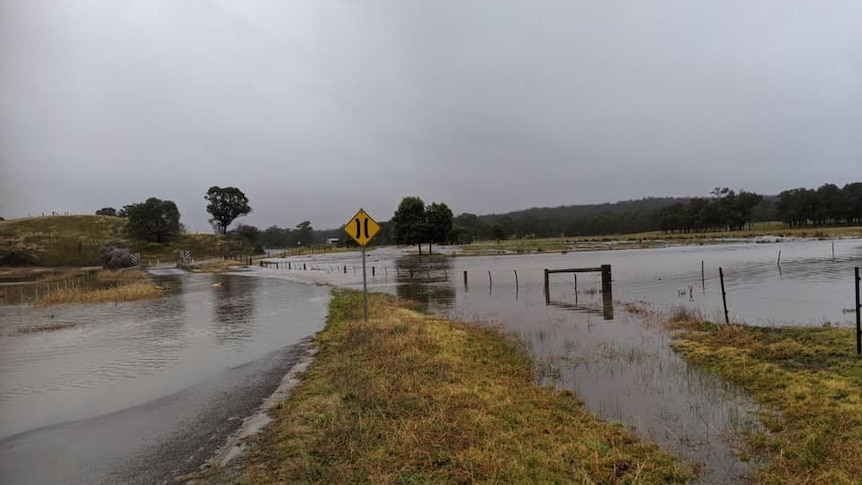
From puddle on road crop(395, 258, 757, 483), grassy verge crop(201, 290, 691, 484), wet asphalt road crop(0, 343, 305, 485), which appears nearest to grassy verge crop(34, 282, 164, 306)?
puddle on road crop(395, 258, 757, 483)

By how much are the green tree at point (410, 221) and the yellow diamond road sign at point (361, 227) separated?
5923cm

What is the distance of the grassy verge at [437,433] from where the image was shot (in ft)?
16.1

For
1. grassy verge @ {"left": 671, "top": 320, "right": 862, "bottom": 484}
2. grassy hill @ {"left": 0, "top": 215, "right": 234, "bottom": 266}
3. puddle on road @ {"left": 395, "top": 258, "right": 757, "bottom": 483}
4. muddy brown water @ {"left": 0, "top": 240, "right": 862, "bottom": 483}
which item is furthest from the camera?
grassy hill @ {"left": 0, "top": 215, "right": 234, "bottom": 266}

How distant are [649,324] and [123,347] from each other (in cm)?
1597

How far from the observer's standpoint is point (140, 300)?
87.6ft

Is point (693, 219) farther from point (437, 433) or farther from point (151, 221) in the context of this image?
point (437, 433)

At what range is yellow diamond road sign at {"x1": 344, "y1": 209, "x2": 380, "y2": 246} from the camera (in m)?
13.4

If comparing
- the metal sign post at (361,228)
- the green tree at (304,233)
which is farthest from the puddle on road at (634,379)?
the green tree at (304,233)

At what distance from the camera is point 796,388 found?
25.8 ft

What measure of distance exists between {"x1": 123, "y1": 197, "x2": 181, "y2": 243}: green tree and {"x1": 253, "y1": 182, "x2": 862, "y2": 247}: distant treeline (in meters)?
48.0

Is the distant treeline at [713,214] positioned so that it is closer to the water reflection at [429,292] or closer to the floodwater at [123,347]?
the water reflection at [429,292]

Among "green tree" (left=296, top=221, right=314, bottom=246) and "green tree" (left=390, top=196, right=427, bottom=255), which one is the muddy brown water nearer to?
"green tree" (left=390, top=196, right=427, bottom=255)

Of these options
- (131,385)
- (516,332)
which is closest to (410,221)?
(516,332)

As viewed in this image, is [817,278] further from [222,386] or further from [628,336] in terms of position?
[222,386]
